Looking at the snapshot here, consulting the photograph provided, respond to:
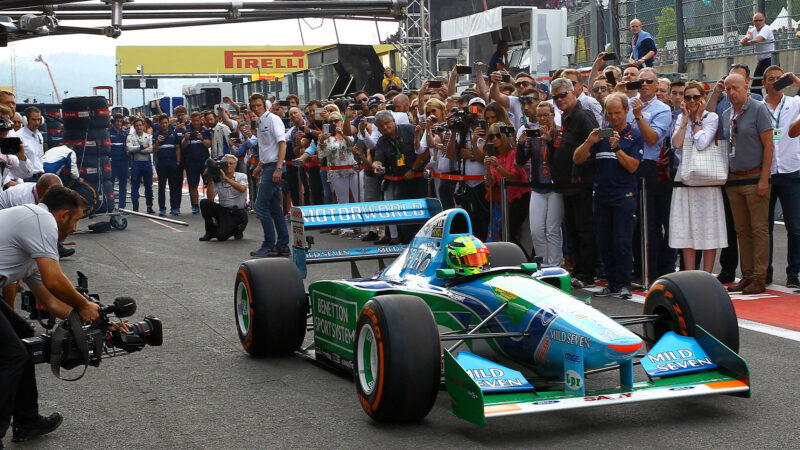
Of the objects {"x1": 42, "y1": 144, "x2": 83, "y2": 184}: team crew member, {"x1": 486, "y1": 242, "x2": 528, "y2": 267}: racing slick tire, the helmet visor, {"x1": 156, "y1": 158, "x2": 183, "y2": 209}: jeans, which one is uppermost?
{"x1": 42, "y1": 144, "x2": 83, "y2": 184}: team crew member

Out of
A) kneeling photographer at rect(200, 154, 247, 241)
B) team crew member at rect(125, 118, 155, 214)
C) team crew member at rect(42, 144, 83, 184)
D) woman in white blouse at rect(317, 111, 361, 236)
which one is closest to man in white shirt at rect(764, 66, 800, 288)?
woman in white blouse at rect(317, 111, 361, 236)

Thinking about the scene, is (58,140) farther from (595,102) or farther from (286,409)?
(286,409)

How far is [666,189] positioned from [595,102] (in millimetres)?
1407

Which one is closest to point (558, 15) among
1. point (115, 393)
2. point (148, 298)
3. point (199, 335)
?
point (148, 298)

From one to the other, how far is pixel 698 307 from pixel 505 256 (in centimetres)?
198

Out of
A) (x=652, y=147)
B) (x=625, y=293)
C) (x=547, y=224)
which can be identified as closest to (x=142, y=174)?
(x=547, y=224)

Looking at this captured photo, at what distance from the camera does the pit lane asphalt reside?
18.8ft

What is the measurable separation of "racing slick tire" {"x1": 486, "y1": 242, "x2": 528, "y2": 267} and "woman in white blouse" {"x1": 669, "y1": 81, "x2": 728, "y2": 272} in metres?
3.01

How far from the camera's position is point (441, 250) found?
23.8 feet

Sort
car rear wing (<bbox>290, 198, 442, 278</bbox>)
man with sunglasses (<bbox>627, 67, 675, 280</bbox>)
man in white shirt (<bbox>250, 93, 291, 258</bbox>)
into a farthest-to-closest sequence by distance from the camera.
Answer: man in white shirt (<bbox>250, 93, 291, 258</bbox>) < man with sunglasses (<bbox>627, 67, 675, 280</bbox>) < car rear wing (<bbox>290, 198, 442, 278</bbox>)

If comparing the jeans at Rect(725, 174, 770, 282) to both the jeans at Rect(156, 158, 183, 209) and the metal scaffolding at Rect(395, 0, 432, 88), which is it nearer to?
the metal scaffolding at Rect(395, 0, 432, 88)

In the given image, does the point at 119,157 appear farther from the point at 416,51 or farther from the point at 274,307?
the point at 274,307

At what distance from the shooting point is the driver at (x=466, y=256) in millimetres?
6914

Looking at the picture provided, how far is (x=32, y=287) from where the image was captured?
6.41 metres
